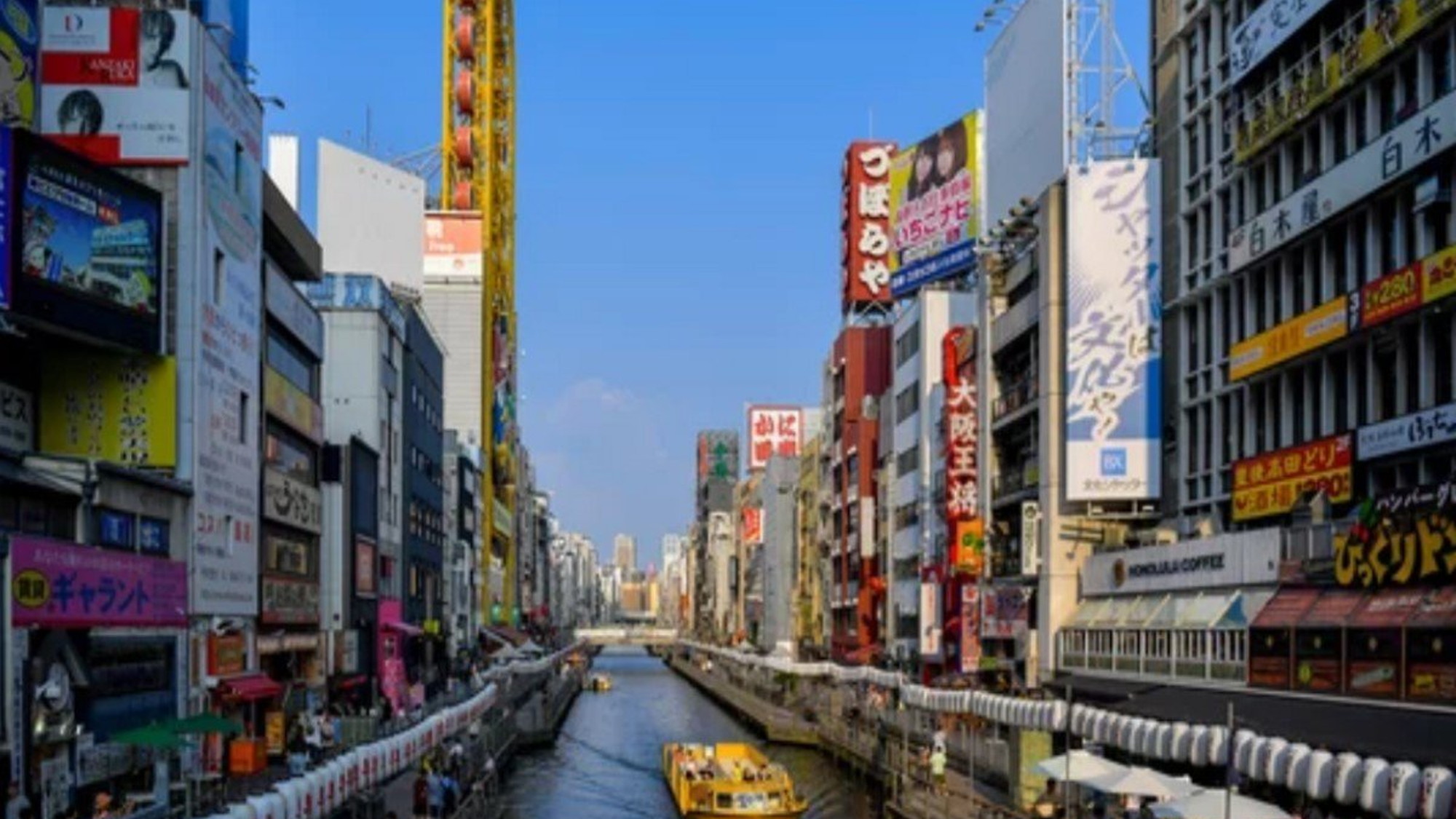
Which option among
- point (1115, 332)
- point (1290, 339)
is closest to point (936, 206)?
point (1115, 332)

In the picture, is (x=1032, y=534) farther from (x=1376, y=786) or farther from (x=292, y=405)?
(x=1376, y=786)

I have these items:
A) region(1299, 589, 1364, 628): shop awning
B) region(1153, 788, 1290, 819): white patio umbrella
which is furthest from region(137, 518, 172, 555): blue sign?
region(1299, 589, 1364, 628): shop awning

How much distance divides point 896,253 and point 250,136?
168 ft

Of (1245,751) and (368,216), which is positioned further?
(368,216)

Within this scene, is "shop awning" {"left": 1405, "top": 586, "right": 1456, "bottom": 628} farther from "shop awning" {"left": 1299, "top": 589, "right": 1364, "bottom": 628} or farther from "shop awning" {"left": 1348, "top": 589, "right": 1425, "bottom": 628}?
"shop awning" {"left": 1299, "top": 589, "right": 1364, "bottom": 628}

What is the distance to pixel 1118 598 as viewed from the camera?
52938 millimetres

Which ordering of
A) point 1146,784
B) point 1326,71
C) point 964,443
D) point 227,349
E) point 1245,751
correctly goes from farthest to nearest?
1. point 964,443
2. point 227,349
3. point 1326,71
4. point 1146,784
5. point 1245,751

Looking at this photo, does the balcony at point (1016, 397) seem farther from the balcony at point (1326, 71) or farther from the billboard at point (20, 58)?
the billboard at point (20, 58)

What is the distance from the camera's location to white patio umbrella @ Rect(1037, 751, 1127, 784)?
36506 millimetres

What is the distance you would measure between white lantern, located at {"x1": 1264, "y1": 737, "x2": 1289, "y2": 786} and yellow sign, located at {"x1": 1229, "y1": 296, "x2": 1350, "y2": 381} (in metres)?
12.9

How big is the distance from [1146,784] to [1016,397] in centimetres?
3117

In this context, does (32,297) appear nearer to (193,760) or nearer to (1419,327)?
(193,760)

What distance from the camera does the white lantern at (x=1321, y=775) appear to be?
97.5 feet

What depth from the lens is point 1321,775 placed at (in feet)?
98.1
